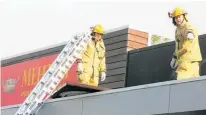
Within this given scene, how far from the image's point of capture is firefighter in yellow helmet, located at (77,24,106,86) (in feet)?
39.5

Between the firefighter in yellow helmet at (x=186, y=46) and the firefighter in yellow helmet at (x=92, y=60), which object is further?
the firefighter in yellow helmet at (x=92, y=60)

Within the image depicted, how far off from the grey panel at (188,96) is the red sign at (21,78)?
8.11 metres

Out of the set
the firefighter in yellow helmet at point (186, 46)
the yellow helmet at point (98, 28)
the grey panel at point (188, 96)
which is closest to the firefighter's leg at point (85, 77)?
the yellow helmet at point (98, 28)

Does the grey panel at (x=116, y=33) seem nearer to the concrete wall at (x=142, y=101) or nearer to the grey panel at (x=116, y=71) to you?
the grey panel at (x=116, y=71)

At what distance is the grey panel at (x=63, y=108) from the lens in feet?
34.1


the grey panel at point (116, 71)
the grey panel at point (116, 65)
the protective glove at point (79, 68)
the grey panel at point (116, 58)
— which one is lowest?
the protective glove at point (79, 68)

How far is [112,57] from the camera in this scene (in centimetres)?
1457

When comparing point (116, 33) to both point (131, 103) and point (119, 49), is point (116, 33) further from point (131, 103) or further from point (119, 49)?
point (131, 103)

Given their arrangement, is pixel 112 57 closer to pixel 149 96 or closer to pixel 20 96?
pixel 20 96

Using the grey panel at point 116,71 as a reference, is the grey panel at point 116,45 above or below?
above

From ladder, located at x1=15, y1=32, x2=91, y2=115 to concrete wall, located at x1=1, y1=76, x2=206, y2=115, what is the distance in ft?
1.78

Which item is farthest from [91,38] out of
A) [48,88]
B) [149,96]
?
[149,96]

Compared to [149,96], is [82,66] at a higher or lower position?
higher

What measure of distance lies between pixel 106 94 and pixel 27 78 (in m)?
7.76
